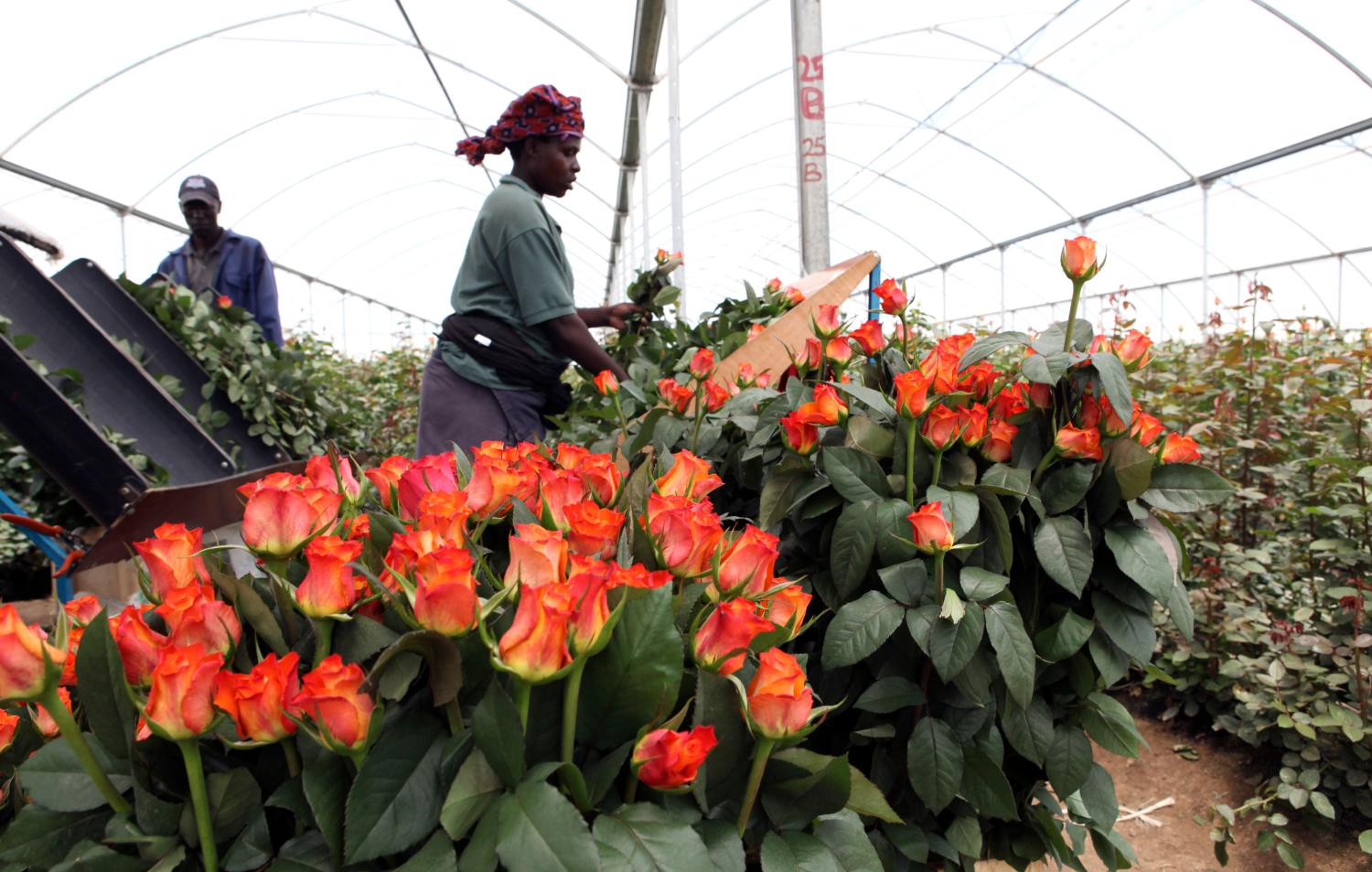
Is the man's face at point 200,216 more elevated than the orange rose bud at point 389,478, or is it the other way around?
the man's face at point 200,216

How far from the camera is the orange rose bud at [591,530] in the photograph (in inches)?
23.2

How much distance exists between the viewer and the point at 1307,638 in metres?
1.91

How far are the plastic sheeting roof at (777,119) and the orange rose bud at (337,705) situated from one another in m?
4.65

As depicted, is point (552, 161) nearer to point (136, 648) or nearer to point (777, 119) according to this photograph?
point (136, 648)

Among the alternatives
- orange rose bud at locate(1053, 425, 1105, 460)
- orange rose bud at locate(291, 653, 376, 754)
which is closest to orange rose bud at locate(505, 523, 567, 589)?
orange rose bud at locate(291, 653, 376, 754)

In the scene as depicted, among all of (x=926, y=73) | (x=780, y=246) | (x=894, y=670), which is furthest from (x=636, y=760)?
(x=780, y=246)

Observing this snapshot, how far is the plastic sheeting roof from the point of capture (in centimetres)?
684

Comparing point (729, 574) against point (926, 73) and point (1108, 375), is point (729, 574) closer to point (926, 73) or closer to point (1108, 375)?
point (1108, 375)

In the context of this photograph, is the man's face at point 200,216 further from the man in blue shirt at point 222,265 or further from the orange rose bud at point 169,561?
the orange rose bud at point 169,561

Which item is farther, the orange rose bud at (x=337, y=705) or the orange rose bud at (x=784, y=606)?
the orange rose bud at (x=784, y=606)

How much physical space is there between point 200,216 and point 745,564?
3.76m

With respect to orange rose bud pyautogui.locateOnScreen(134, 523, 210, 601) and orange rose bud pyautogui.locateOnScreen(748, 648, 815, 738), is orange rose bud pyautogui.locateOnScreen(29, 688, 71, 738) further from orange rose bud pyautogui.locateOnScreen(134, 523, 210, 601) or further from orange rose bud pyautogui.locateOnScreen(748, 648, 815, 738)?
orange rose bud pyautogui.locateOnScreen(748, 648, 815, 738)

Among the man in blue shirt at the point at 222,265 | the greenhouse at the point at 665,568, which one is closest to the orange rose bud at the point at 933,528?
the greenhouse at the point at 665,568

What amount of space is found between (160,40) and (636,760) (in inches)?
339
